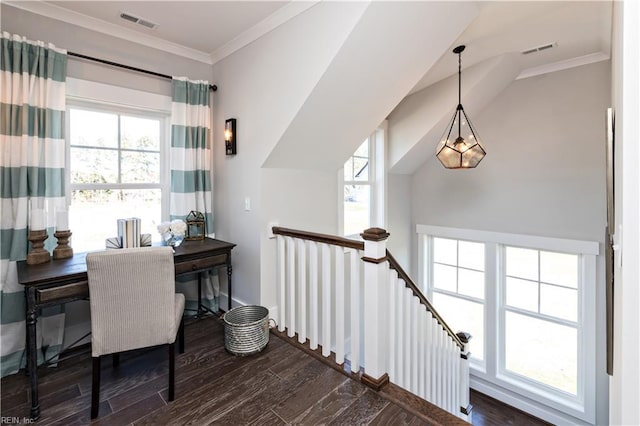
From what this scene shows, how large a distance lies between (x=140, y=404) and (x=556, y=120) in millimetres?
4789

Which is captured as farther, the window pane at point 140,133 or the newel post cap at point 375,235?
the window pane at point 140,133

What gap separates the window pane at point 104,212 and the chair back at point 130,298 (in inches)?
45.3

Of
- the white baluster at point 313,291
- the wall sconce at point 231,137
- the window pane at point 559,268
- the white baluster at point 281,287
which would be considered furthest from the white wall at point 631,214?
the window pane at point 559,268

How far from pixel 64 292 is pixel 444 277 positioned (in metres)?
4.58

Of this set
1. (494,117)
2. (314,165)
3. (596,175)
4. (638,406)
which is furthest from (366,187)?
(638,406)

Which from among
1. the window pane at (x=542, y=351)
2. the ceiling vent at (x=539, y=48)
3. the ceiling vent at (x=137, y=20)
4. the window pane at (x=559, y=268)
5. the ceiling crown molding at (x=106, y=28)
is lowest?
the window pane at (x=542, y=351)

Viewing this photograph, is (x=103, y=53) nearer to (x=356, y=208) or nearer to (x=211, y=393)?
(x=211, y=393)

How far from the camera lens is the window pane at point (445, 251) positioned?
15.5 ft

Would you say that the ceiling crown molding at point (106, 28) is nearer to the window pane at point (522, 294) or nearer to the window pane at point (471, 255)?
the window pane at point (471, 255)

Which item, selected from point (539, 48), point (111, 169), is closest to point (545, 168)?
point (539, 48)

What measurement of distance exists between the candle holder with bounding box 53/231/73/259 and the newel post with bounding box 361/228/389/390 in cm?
211

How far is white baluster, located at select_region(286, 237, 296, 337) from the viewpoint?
8.52ft

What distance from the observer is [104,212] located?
273 centimetres

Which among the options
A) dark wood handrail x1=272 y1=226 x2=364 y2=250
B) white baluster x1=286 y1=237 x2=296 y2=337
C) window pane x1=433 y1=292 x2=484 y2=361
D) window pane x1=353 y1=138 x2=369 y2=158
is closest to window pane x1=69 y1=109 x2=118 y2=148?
dark wood handrail x1=272 y1=226 x2=364 y2=250
